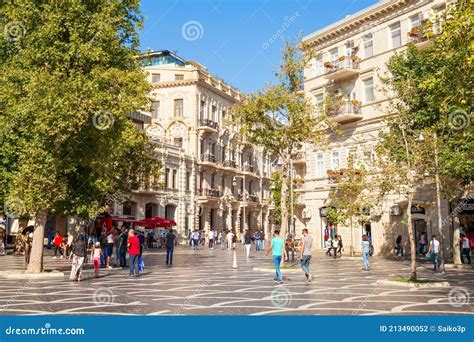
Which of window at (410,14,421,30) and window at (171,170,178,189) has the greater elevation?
window at (410,14,421,30)

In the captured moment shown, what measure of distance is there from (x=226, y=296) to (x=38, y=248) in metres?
9.88

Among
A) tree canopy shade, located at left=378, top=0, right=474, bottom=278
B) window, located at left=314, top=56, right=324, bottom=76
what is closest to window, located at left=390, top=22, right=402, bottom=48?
tree canopy shade, located at left=378, top=0, right=474, bottom=278

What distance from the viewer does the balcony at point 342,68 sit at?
3716 centimetres

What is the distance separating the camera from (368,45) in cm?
3744

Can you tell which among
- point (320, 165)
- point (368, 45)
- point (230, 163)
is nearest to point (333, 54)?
point (368, 45)

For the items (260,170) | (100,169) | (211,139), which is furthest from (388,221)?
(260,170)

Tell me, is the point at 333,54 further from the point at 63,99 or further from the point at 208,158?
the point at 63,99

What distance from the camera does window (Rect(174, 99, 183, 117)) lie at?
61969mm

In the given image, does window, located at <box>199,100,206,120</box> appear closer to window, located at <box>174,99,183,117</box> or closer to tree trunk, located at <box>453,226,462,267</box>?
window, located at <box>174,99,183,117</box>

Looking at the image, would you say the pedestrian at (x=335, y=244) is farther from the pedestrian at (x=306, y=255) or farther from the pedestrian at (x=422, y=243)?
the pedestrian at (x=306, y=255)

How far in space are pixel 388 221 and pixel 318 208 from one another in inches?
257

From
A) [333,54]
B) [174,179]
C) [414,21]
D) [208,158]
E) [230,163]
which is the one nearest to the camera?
[414,21]

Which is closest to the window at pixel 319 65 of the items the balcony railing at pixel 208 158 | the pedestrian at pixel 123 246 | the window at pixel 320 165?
the window at pixel 320 165

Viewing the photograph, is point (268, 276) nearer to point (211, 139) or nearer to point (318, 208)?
point (318, 208)
